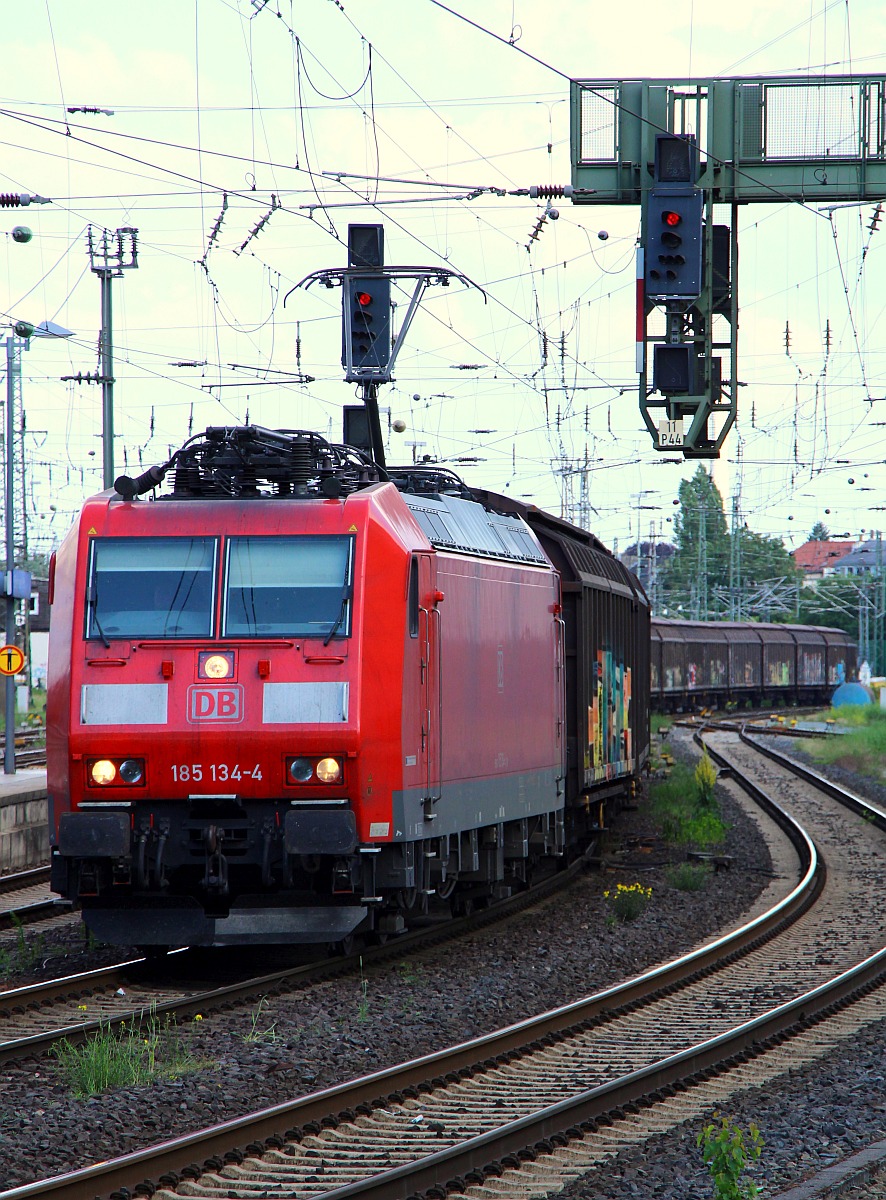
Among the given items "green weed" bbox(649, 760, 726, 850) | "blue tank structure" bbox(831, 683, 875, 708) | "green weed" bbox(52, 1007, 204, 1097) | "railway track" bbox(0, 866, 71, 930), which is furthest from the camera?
"blue tank structure" bbox(831, 683, 875, 708)

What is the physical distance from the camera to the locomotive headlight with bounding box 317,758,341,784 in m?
10.9

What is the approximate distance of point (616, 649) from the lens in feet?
70.2

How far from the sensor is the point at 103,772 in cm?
1098

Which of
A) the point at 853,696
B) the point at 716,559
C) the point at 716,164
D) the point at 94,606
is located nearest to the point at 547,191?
the point at 716,164

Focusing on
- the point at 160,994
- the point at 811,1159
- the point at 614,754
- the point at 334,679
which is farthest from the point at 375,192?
the point at 811,1159

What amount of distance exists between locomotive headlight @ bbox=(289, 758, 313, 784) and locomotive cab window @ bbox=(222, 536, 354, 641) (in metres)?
0.86

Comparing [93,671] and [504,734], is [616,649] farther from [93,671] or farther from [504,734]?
[93,671]

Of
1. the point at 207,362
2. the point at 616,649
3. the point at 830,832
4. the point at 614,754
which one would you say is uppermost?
the point at 207,362

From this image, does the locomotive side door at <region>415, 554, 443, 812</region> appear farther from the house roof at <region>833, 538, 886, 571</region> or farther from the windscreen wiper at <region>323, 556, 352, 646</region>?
the house roof at <region>833, 538, 886, 571</region>

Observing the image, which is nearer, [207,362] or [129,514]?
[129,514]

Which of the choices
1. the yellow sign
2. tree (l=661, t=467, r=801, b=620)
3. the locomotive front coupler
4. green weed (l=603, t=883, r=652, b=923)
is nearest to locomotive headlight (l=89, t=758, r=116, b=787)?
the locomotive front coupler

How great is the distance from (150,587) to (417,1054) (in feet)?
12.3

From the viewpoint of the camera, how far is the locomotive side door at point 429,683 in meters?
11.8

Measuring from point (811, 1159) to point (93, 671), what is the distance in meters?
5.88
